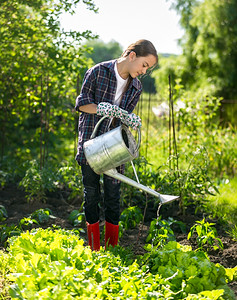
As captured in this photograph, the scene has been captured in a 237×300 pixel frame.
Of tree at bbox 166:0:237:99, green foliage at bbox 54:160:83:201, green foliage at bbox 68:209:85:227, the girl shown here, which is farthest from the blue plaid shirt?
tree at bbox 166:0:237:99

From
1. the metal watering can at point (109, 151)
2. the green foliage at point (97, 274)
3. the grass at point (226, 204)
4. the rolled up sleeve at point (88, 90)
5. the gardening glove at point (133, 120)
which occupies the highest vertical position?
the rolled up sleeve at point (88, 90)

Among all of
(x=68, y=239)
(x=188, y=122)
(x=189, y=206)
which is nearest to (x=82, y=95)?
(x=68, y=239)

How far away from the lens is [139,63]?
2.17 meters

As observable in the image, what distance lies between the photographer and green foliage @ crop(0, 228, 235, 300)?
1551 millimetres

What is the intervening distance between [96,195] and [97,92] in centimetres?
64

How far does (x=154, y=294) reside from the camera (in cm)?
157

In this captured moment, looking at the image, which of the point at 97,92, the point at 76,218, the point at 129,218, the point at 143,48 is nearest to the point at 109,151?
the point at 97,92

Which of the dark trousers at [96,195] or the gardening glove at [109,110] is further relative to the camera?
the dark trousers at [96,195]

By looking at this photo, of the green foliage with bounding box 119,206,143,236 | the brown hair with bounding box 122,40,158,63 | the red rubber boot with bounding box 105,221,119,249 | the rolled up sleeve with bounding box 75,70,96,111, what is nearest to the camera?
the brown hair with bounding box 122,40,158,63

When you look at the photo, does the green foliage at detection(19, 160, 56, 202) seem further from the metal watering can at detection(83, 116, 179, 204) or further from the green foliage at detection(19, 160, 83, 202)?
the metal watering can at detection(83, 116, 179, 204)

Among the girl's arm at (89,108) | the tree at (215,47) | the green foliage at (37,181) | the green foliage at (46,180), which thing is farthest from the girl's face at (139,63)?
the tree at (215,47)

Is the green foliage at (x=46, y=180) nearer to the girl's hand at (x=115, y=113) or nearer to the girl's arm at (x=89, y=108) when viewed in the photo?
the girl's arm at (x=89, y=108)

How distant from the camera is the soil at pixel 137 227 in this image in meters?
2.60

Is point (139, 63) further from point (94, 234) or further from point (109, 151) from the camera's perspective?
point (94, 234)
